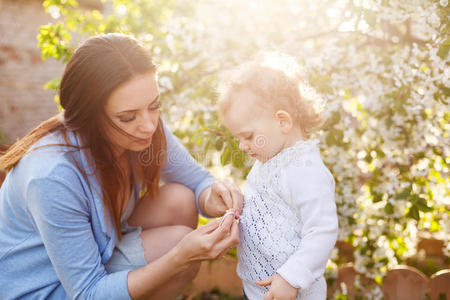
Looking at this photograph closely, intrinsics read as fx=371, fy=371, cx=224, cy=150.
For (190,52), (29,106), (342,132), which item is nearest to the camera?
(342,132)

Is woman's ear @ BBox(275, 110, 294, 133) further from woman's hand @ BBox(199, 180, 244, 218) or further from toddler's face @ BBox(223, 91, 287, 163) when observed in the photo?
woman's hand @ BBox(199, 180, 244, 218)

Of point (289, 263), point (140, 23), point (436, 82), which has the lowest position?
point (289, 263)

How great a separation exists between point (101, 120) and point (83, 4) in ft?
13.6

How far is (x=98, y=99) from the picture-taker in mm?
1295

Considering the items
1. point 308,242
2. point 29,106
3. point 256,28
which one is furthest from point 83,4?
point 308,242

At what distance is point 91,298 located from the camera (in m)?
1.33

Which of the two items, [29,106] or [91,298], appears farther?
[29,106]

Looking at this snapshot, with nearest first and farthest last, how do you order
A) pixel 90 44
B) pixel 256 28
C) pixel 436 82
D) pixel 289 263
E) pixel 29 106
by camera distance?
pixel 289 263, pixel 90 44, pixel 436 82, pixel 256 28, pixel 29 106

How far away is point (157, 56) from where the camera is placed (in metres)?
2.41

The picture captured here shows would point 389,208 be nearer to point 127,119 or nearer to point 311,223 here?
point 311,223

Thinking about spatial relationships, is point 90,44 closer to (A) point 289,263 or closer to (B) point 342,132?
(A) point 289,263

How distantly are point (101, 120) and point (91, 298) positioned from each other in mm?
644

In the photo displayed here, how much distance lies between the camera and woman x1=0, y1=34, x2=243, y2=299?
1.28 metres

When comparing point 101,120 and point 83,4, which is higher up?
point 83,4
